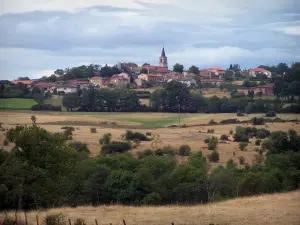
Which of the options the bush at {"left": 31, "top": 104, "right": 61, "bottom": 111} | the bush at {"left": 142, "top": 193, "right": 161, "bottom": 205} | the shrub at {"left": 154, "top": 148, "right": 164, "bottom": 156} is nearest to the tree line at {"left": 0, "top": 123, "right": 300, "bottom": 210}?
the bush at {"left": 142, "top": 193, "right": 161, "bottom": 205}

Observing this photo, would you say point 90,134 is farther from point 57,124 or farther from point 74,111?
point 74,111

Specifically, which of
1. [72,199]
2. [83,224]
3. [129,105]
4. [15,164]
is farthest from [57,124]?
[83,224]

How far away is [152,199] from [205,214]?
8.00 meters

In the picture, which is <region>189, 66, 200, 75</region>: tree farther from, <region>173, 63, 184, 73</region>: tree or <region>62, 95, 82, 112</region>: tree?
<region>62, 95, 82, 112</region>: tree

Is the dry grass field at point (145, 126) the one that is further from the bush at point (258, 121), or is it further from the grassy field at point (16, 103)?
the grassy field at point (16, 103)

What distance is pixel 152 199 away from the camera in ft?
81.6

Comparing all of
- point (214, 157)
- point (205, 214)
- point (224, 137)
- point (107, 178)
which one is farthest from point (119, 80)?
point (205, 214)

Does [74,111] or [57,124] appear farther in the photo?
[74,111]

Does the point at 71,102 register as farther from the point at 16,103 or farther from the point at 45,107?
the point at 16,103

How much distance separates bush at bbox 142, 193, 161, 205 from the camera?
2464 centimetres

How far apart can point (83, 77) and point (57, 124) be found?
62.5 meters

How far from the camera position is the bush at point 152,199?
24.6m

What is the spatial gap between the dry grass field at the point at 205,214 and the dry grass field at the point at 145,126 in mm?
18953

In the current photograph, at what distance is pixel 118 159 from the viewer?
107 ft
